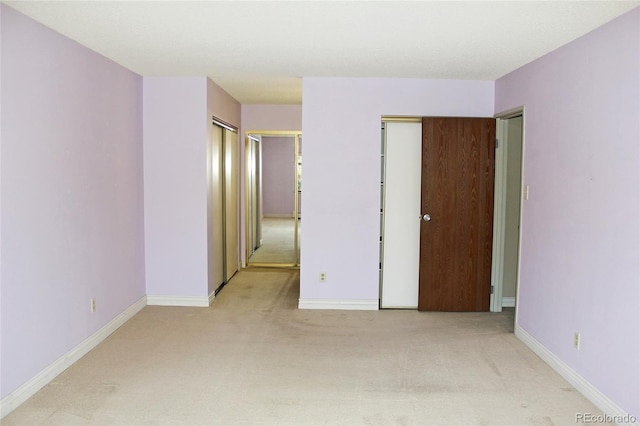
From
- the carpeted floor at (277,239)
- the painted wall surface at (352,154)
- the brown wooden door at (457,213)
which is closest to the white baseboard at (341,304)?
the painted wall surface at (352,154)

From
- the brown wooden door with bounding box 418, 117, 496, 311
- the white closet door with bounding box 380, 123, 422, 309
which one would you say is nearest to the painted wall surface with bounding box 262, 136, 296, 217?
the white closet door with bounding box 380, 123, 422, 309

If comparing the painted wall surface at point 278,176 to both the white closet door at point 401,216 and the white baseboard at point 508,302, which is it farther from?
the white baseboard at point 508,302

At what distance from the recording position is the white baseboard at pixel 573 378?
9.29ft

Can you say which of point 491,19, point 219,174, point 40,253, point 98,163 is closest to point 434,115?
point 491,19

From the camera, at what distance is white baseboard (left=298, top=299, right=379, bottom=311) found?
5.03 meters

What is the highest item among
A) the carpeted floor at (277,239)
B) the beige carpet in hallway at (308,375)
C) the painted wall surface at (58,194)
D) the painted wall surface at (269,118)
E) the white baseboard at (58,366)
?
the painted wall surface at (269,118)

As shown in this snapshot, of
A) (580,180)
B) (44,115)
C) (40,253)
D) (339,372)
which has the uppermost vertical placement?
(44,115)

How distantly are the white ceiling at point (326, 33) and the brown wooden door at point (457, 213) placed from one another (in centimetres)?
56

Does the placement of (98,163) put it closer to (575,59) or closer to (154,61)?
(154,61)

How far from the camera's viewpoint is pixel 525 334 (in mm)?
4062

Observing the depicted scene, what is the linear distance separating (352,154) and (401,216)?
780mm

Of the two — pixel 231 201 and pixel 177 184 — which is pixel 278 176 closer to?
pixel 231 201

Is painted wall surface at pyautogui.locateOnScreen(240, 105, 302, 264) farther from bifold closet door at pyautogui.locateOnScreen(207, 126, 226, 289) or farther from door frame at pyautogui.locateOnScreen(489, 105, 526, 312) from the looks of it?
door frame at pyautogui.locateOnScreen(489, 105, 526, 312)

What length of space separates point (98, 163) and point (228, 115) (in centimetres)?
233
